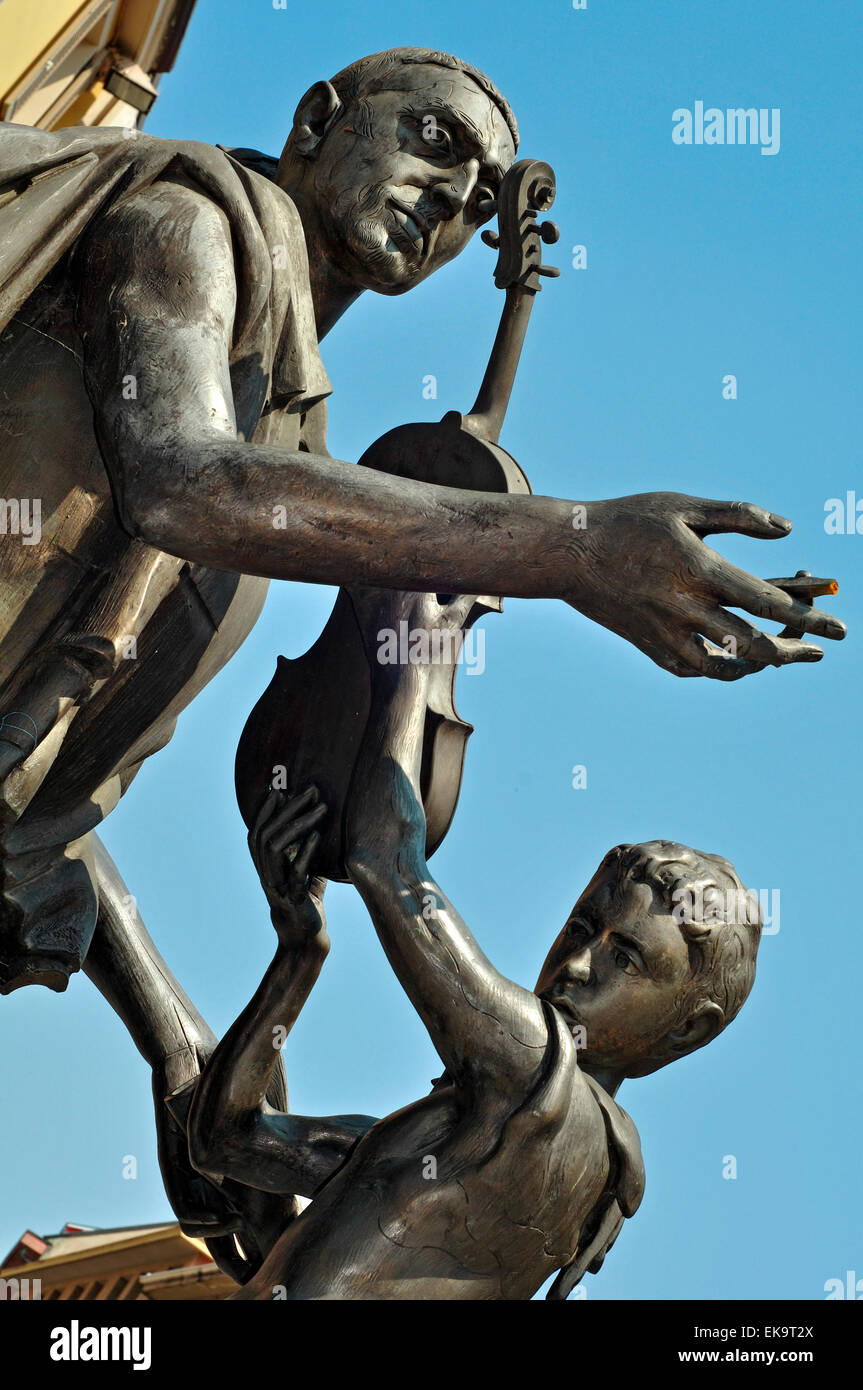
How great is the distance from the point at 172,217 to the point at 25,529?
2.50 ft

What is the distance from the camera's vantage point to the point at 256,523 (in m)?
3.97

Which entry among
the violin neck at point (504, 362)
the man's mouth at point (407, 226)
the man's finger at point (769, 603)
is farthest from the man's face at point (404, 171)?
the man's finger at point (769, 603)

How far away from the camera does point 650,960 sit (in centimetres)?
541

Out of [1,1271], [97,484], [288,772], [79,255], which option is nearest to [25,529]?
[97,484]

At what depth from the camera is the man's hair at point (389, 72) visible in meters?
5.20

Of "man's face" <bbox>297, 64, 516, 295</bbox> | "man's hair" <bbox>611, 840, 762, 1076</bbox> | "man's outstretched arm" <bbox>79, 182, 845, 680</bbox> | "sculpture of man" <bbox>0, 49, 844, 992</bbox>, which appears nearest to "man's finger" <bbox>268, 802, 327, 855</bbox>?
"sculpture of man" <bbox>0, 49, 844, 992</bbox>

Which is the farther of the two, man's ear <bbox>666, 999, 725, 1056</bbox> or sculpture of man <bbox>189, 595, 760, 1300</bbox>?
man's ear <bbox>666, 999, 725, 1056</bbox>

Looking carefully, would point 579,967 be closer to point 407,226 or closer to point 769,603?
point 769,603

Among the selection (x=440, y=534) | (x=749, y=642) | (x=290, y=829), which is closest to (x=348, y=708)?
(x=290, y=829)

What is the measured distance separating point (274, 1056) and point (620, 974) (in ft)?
3.16

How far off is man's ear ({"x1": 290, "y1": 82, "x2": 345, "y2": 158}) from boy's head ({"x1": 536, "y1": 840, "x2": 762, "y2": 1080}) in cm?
207

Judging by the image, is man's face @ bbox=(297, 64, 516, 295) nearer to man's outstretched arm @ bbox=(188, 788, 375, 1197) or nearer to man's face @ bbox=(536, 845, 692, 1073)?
man's outstretched arm @ bbox=(188, 788, 375, 1197)

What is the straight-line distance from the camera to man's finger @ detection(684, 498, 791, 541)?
3.98 meters

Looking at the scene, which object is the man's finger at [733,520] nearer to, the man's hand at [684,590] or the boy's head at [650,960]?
the man's hand at [684,590]
